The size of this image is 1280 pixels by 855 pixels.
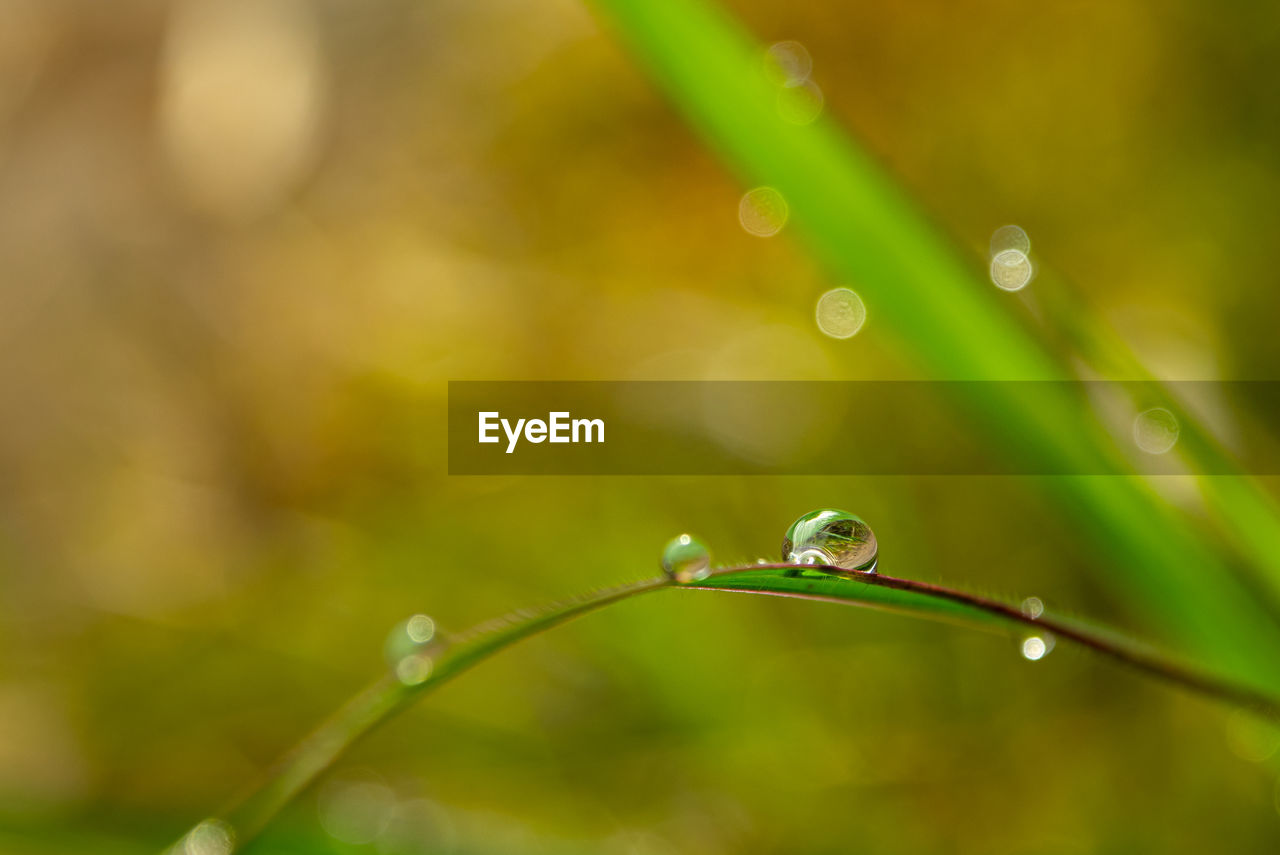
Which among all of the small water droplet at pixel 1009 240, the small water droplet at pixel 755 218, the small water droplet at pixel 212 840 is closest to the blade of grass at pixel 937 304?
the small water droplet at pixel 1009 240

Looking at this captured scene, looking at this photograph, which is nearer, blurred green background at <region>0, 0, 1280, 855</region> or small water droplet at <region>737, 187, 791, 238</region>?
blurred green background at <region>0, 0, 1280, 855</region>

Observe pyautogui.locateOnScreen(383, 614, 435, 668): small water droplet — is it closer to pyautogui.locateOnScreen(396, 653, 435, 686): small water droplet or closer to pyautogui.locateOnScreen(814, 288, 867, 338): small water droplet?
pyautogui.locateOnScreen(396, 653, 435, 686): small water droplet

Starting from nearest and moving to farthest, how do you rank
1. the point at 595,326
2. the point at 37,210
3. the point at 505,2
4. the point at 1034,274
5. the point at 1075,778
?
the point at 1034,274
the point at 1075,778
the point at 595,326
the point at 505,2
the point at 37,210

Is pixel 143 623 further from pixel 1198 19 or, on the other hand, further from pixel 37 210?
pixel 1198 19

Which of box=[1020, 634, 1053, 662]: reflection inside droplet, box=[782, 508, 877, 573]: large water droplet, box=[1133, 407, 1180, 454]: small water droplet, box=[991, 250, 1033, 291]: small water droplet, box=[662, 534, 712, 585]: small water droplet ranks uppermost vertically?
box=[991, 250, 1033, 291]: small water droplet

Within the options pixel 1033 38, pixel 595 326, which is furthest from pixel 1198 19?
pixel 595 326

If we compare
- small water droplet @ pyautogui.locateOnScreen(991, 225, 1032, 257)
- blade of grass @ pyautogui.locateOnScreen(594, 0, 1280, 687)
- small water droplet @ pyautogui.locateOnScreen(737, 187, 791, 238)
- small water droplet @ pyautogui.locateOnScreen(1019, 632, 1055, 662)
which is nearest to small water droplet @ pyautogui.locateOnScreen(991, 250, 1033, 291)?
small water droplet @ pyautogui.locateOnScreen(991, 225, 1032, 257)

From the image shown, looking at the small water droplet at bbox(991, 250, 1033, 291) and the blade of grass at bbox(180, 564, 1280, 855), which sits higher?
the small water droplet at bbox(991, 250, 1033, 291)
